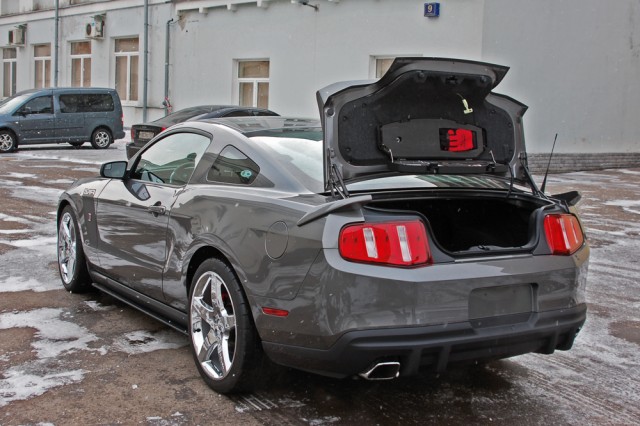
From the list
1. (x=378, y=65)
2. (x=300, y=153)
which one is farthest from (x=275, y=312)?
(x=378, y=65)

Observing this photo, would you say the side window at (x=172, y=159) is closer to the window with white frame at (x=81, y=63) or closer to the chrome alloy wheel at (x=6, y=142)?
the chrome alloy wheel at (x=6, y=142)

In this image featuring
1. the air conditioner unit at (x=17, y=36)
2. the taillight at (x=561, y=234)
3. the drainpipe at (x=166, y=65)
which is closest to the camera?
the taillight at (x=561, y=234)

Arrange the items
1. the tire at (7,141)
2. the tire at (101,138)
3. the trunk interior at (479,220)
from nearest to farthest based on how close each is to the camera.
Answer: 1. the trunk interior at (479,220)
2. the tire at (7,141)
3. the tire at (101,138)

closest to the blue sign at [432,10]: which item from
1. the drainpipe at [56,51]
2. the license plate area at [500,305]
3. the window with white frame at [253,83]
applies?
the window with white frame at [253,83]

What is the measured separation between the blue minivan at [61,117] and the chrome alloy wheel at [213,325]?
55.3ft

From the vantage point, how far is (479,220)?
4078 mm

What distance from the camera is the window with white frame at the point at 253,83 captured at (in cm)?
2131

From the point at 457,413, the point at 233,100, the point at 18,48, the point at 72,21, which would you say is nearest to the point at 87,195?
the point at 457,413

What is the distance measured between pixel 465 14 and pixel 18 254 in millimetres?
11834

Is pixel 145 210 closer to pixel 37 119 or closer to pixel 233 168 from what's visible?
pixel 233 168

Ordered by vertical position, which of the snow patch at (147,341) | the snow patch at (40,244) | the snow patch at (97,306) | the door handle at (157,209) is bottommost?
the snow patch at (147,341)

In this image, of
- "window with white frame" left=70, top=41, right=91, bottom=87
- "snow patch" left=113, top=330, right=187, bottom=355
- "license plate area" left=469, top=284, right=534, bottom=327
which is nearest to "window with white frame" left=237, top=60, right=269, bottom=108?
"window with white frame" left=70, top=41, right=91, bottom=87

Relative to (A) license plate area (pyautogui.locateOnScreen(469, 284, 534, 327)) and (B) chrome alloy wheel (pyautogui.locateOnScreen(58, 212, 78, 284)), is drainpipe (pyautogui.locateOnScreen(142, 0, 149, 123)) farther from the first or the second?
(A) license plate area (pyautogui.locateOnScreen(469, 284, 534, 327))

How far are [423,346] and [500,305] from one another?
48 centimetres
